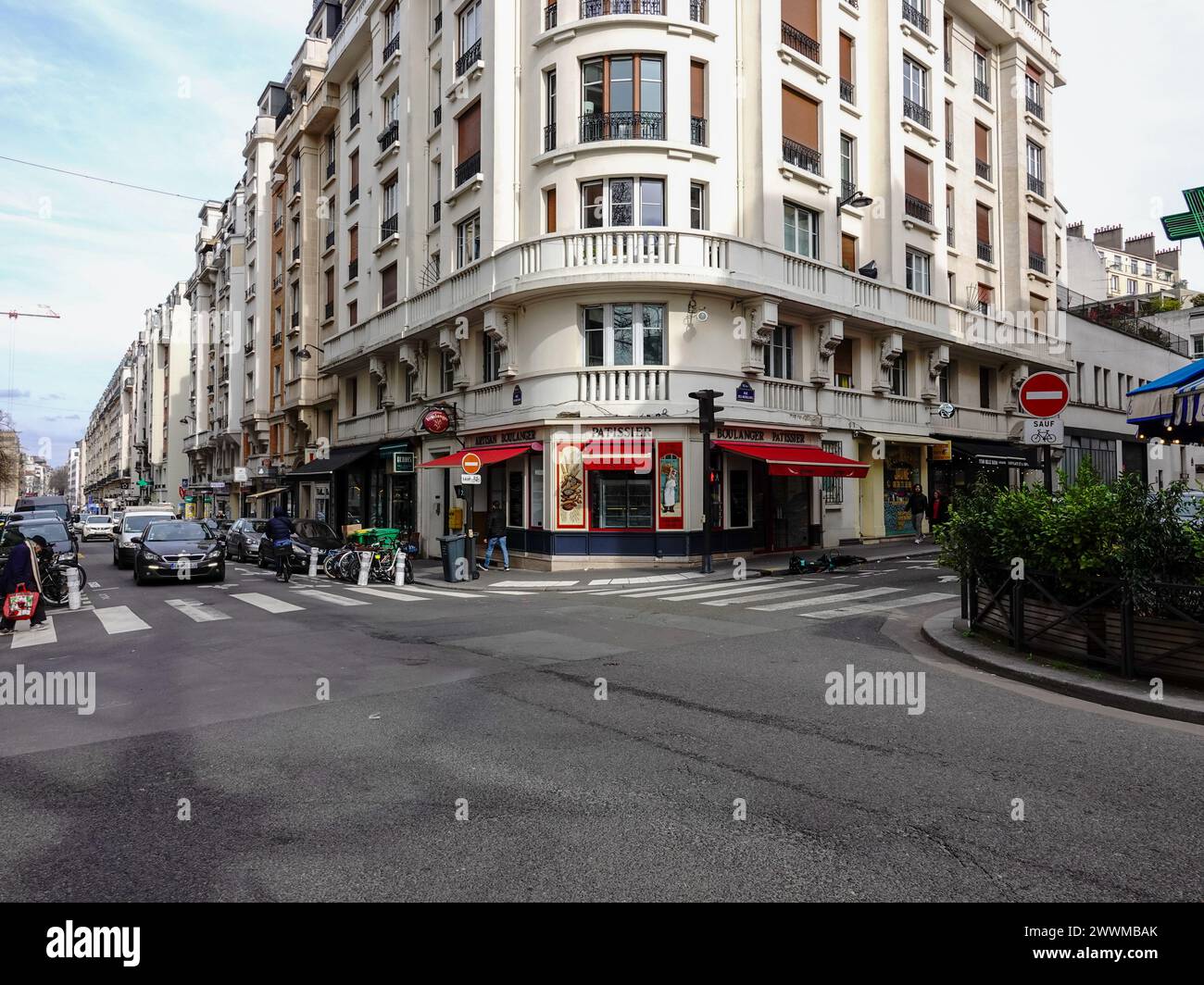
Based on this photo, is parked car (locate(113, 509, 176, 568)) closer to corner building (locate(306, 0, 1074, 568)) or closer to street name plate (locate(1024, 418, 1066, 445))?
corner building (locate(306, 0, 1074, 568))

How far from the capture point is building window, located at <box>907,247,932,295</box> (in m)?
25.1

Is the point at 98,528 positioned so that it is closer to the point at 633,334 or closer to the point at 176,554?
the point at 176,554

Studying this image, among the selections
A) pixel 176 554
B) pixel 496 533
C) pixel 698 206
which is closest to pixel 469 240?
pixel 698 206

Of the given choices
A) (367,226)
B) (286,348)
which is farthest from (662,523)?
(286,348)

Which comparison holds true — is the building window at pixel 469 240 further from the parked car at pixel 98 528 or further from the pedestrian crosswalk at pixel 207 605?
the parked car at pixel 98 528

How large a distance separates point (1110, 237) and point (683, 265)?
73.9 meters

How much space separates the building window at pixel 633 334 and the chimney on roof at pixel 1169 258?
7733 cm

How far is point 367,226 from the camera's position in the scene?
94.6ft

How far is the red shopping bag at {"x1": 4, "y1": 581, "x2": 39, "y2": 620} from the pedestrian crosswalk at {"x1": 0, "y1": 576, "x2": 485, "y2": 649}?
255 mm

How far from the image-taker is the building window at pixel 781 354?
20.9 metres

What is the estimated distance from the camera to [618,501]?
62.3 ft
